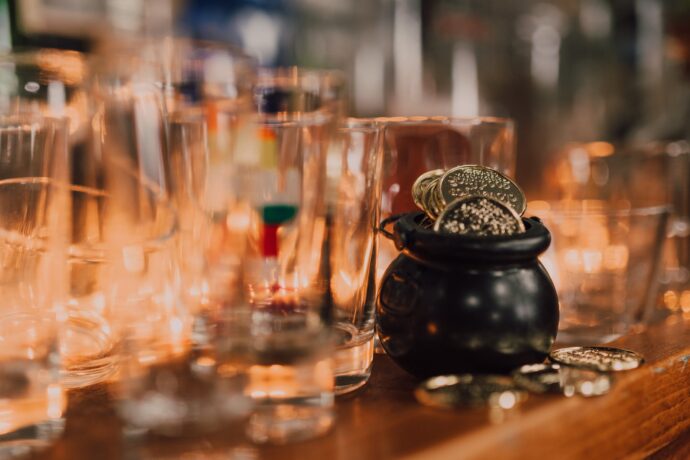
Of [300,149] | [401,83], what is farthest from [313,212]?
[401,83]

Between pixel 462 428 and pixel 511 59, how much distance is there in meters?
2.95

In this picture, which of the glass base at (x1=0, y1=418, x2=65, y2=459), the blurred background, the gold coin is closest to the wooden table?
the glass base at (x1=0, y1=418, x2=65, y2=459)

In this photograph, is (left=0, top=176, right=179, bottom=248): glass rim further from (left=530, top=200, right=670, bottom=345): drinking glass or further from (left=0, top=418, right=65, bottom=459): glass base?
(left=530, top=200, right=670, bottom=345): drinking glass

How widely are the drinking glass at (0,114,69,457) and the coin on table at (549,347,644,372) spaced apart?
1.00 ft

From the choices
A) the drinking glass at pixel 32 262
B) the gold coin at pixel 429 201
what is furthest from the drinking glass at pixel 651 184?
the drinking glass at pixel 32 262

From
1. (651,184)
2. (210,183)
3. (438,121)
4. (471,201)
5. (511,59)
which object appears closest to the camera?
(210,183)

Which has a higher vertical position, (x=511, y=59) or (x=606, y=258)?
(x=511, y=59)

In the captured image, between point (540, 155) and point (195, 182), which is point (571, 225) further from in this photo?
point (540, 155)

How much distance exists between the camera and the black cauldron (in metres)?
0.45

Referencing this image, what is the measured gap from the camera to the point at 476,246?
450 millimetres

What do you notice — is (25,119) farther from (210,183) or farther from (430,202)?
(430,202)

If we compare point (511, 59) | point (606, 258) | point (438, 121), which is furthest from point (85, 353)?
point (511, 59)

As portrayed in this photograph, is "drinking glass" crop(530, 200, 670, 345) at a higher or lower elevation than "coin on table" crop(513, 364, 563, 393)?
higher

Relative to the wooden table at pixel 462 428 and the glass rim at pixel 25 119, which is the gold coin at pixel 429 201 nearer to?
the wooden table at pixel 462 428
